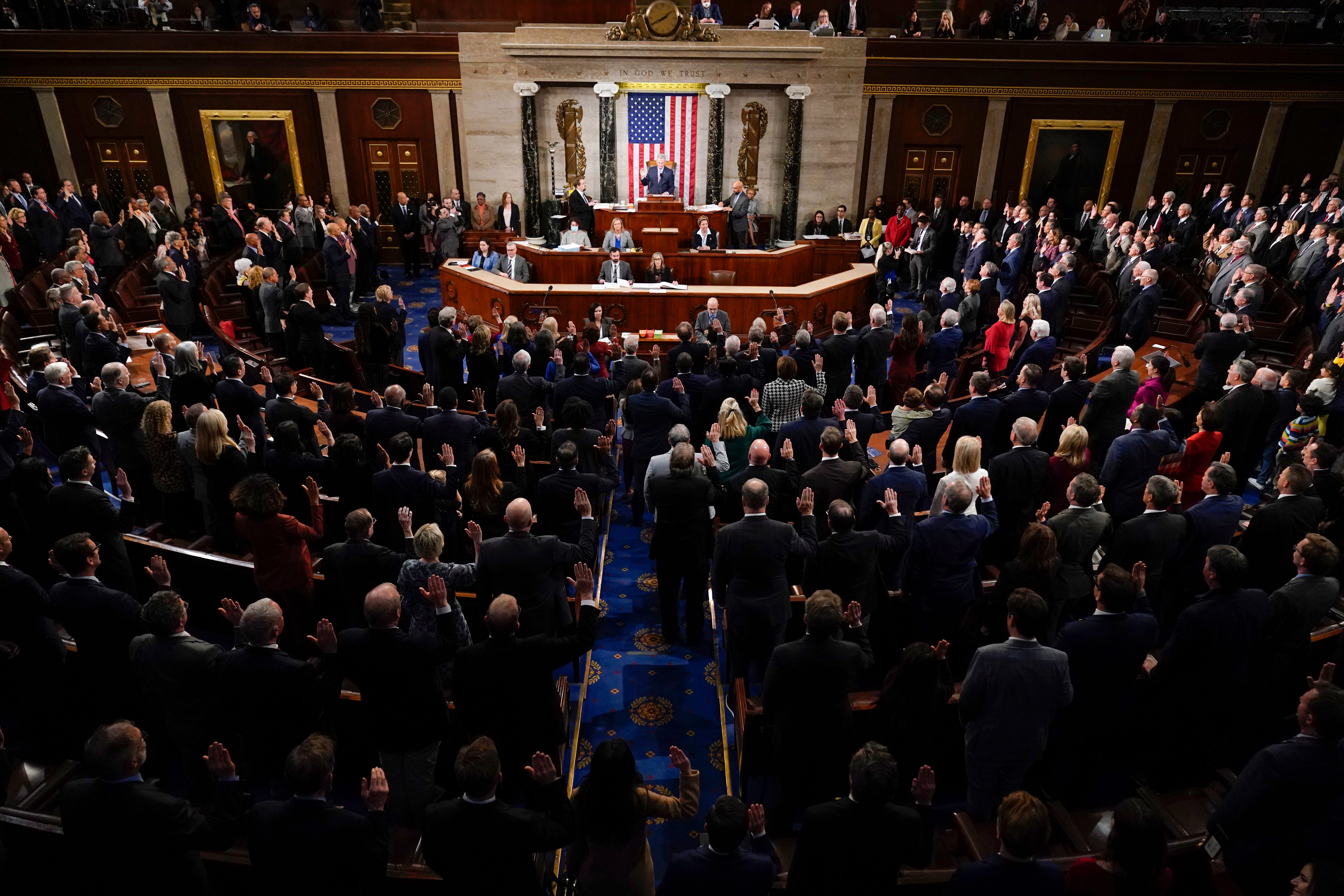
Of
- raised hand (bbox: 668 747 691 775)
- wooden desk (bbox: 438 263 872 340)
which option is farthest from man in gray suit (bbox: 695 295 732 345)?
raised hand (bbox: 668 747 691 775)

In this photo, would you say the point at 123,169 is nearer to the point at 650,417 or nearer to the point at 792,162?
the point at 792,162

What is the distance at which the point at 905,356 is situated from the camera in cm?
800

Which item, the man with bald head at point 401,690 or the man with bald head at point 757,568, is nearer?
the man with bald head at point 401,690

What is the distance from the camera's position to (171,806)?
266 centimetres

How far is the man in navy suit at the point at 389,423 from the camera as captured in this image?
5.63m

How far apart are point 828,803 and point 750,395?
4.22 metres

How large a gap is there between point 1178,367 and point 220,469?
10223 mm

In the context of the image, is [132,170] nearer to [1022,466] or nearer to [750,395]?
[750,395]

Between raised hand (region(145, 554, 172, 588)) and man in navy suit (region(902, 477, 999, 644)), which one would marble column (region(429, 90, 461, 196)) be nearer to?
raised hand (region(145, 554, 172, 588))

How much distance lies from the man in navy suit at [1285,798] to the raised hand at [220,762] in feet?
12.3

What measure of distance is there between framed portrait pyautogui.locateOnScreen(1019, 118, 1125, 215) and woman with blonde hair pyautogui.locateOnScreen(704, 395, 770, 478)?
1314 centimetres

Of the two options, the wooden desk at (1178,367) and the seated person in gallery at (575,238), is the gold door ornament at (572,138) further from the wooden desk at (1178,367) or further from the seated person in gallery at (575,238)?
the wooden desk at (1178,367)

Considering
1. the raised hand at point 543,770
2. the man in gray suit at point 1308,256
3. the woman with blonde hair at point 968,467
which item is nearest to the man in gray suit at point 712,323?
the woman with blonde hair at point 968,467

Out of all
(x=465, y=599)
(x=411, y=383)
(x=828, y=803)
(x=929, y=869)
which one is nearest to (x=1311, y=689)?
(x=929, y=869)
